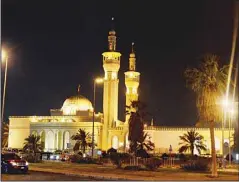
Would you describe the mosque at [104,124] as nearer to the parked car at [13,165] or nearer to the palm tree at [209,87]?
the palm tree at [209,87]

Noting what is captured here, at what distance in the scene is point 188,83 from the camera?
89.1 ft

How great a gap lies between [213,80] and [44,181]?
39.2 ft

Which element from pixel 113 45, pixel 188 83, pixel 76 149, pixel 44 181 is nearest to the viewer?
pixel 44 181

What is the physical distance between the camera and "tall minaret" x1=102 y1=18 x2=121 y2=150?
255 feet

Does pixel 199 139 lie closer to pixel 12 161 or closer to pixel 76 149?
pixel 76 149

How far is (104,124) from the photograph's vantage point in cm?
7756

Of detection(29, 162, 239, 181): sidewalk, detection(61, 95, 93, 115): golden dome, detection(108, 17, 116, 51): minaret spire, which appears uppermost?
detection(108, 17, 116, 51): minaret spire

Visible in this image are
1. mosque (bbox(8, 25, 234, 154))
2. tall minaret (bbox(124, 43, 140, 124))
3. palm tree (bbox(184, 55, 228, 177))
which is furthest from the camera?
tall minaret (bbox(124, 43, 140, 124))

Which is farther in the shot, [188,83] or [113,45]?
[113,45]

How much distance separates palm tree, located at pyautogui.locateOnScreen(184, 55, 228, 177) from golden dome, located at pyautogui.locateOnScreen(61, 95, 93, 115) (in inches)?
2288

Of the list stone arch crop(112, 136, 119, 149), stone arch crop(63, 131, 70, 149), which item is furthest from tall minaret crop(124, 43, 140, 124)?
stone arch crop(63, 131, 70, 149)

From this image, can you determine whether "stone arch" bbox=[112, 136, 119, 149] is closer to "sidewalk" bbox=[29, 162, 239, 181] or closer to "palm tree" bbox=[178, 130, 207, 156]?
"palm tree" bbox=[178, 130, 207, 156]

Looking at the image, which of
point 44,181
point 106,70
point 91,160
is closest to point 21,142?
point 106,70

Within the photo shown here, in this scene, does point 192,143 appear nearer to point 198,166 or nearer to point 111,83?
point 111,83
